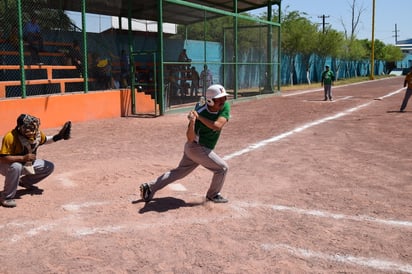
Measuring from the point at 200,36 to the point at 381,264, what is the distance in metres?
18.9

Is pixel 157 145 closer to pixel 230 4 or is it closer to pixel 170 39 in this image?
pixel 170 39

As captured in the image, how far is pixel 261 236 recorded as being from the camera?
462 centimetres

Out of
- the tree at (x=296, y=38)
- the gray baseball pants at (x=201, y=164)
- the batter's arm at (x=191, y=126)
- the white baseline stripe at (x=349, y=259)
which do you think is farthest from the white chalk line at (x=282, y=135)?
the tree at (x=296, y=38)

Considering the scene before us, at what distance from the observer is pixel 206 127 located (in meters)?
5.41

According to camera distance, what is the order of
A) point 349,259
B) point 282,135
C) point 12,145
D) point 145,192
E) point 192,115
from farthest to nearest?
point 282,135, point 145,192, point 12,145, point 192,115, point 349,259

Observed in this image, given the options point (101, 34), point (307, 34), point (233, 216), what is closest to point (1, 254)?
point (233, 216)

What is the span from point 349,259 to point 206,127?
221 cm

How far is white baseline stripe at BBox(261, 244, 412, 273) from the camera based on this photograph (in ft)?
12.8

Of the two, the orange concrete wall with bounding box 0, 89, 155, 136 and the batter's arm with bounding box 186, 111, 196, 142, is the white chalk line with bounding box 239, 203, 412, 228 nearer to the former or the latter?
the batter's arm with bounding box 186, 111, 196, 142

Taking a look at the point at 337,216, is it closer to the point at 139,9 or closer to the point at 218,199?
the point at 218,199

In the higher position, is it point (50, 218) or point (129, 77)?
point (129, 77)

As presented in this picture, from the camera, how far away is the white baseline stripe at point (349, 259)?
153 inches

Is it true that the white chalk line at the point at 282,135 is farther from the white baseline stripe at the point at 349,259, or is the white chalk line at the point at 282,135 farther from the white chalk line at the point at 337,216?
the white baseline stripe at the point at 349,259

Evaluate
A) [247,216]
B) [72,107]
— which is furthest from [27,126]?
[72,107]
